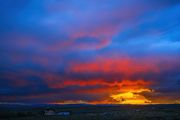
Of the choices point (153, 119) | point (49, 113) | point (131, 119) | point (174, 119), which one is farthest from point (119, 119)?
point (49, 113)

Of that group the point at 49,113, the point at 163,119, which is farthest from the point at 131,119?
the point at 49,113

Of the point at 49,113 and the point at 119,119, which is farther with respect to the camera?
the point at 49,113

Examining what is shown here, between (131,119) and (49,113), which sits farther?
(49,113)

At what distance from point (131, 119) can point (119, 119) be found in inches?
140

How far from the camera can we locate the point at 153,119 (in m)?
79.9

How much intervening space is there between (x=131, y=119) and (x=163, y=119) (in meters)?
8.57

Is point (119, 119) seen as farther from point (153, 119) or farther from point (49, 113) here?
point (49, 113)

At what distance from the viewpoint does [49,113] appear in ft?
397

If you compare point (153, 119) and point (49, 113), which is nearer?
point (153, 119)

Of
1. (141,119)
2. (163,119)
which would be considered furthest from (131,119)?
(163,119)

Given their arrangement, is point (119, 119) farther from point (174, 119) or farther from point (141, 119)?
point (174, 119)

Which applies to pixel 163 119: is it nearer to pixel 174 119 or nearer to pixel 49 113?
pixel 174 119

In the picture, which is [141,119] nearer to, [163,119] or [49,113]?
[163,119]

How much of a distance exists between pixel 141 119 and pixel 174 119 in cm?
892
